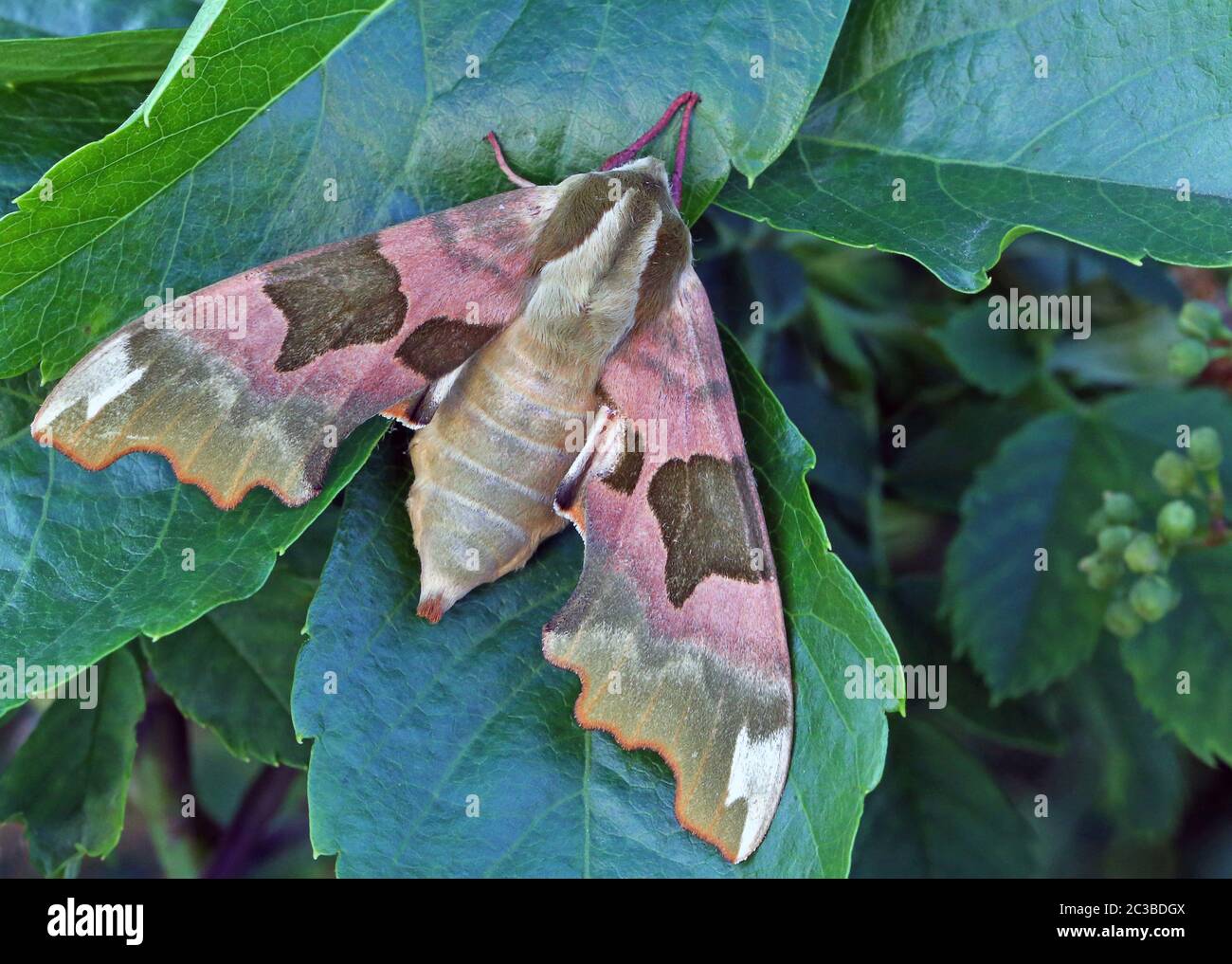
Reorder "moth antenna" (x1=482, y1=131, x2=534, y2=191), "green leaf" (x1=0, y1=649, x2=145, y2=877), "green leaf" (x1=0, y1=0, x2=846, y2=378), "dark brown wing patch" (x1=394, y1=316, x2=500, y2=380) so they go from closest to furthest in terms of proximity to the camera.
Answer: "green leaf" (x1=0, y1=0, x2=846, y2=378), "moth antenna" (x1=482, y1=131, x2=534, y2=191), "dark brown wing patch" (x1=394, y1=316, x2=500, y2=380), "green leaf" (x1=0, y1=649, x2=145, y2=877)

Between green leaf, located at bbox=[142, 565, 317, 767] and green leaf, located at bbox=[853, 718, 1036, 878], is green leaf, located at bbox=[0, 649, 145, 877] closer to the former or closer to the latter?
green leaf, located at bbox=[142, 565, 317, 767]

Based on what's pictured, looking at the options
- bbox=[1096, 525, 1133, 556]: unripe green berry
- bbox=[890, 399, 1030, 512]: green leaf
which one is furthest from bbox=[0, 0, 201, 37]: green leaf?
bbox=[1096, 525, 1133, 556]: unripe green berry

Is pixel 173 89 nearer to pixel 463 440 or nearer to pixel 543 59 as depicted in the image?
pixel 543 59

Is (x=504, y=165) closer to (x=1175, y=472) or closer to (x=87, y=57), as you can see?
(x=87, y=57)

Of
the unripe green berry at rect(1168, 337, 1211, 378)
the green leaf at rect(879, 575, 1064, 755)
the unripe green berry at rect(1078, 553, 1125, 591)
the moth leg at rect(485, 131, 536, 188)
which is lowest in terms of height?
the green leaf at rect(879, 575, 1064, 755)

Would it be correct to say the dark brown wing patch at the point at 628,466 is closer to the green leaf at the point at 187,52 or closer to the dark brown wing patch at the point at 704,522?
the dark brown wing patch at the point at 704,522

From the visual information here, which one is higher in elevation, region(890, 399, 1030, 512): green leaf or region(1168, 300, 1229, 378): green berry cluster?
region(1168, 300, 1229, 378): green berry cluster
